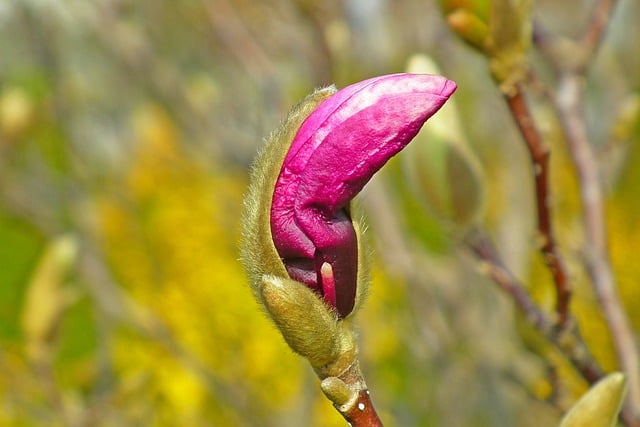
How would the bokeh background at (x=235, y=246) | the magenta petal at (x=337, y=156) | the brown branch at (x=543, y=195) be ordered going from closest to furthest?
the magenta petal at (x=337, y=156), the brown branch at (x=543, y=195), the bokeh background at (x=235, y=246)

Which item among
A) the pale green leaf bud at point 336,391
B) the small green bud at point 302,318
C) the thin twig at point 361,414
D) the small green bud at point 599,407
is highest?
the small green bud at point 302,318

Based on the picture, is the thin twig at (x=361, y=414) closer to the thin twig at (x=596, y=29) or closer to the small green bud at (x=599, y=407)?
the small green bud at (x=599, y=407)

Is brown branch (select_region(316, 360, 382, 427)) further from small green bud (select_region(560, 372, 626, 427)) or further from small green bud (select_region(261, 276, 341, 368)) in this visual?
small green bud (select_region(560, 372, 626, 427))

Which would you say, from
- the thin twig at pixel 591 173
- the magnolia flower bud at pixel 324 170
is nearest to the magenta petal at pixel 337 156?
the magnolia flower bud at pixel 324 170

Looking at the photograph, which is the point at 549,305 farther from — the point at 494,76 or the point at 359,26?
the point at 359,26

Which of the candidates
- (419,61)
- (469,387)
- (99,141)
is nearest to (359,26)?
(469,387)

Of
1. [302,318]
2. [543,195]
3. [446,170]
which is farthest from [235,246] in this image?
[302,318]

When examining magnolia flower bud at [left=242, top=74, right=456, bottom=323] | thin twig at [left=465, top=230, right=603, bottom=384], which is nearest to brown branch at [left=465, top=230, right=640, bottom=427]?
thin twig at [left=465, top=230, right=603, bottom=384]
